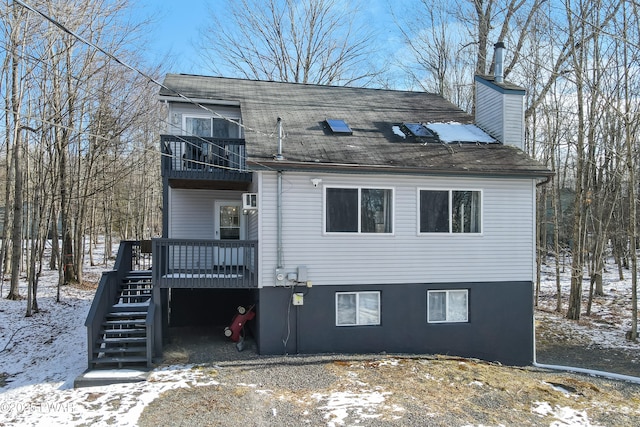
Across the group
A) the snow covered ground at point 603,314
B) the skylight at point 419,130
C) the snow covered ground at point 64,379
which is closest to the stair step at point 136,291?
the snow covered ground at point 64,379

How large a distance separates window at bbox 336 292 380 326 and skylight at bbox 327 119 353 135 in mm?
3920

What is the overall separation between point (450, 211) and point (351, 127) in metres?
3.35

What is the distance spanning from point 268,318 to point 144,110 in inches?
535

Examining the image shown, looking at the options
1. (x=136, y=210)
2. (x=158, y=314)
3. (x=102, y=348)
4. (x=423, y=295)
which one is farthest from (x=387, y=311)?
(x=136, y=210)

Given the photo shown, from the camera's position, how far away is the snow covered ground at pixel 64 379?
623cm

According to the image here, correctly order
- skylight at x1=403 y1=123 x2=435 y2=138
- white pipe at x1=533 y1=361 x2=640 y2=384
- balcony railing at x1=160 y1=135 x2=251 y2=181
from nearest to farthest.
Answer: white pipe at x1=533 y1=361 x2=640 y2=384, balcony railing at x1=160 y1=135 x2=251 y2=181, skylight at x1=403 y1=123 x2=435 y2=138

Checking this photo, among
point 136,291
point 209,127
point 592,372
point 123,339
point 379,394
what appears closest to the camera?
point 379,394

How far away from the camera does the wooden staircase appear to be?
8.03m

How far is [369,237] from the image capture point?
370 inches

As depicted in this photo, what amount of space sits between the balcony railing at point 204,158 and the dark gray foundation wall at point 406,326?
305 cm

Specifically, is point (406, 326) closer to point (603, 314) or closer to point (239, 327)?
point (239, 327)

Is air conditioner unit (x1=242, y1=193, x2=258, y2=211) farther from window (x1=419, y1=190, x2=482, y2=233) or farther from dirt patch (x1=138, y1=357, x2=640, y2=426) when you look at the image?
window (x1=419, y1=190, x2=482, y2=233)

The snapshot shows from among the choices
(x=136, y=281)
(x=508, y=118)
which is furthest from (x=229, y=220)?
(x=508, y=118)

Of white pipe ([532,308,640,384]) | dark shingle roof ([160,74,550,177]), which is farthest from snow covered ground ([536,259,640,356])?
dark shingle roof ([160,74,550,177])
